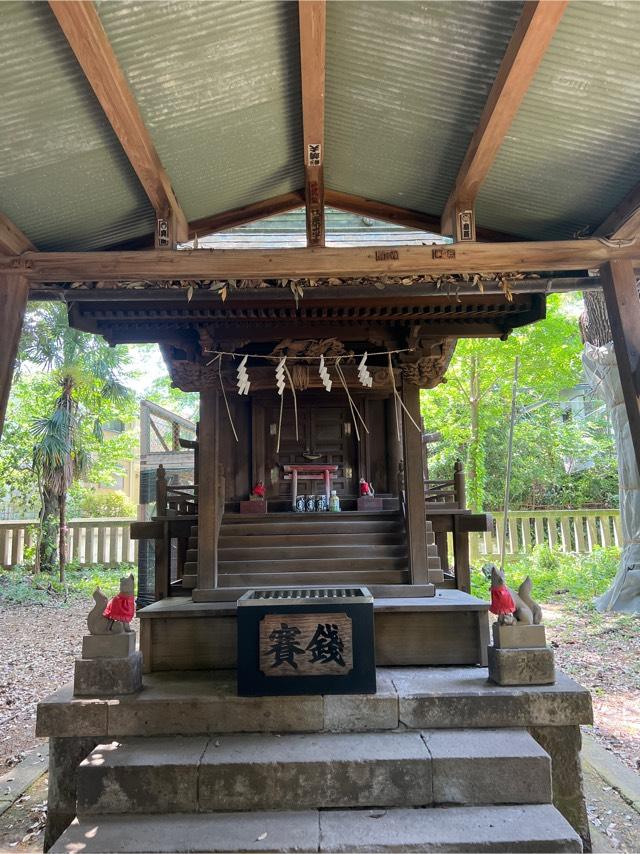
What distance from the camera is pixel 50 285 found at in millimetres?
4398

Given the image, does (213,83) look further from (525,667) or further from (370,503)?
(370,503)

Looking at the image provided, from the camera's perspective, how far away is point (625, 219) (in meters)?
3.98

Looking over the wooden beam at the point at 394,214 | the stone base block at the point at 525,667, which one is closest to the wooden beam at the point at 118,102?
the wooden beam at the point at 394,214

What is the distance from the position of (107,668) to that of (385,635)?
2.52m

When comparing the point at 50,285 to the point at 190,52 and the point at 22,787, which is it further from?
the point at 22,787

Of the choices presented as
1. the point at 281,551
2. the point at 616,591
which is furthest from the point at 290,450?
the point at 616,591

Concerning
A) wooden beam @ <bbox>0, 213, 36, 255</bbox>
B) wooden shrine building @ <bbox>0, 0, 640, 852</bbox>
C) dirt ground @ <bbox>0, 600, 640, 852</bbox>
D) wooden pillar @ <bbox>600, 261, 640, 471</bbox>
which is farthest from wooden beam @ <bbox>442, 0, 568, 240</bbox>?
dirt ground @ <bbox>0, 600, 640, 852</bbox>

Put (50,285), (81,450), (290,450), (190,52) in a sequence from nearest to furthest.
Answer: (190,52) → (50,285) → (290,450) → (81,450)

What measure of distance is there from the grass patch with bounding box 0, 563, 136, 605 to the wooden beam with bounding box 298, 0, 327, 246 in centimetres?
1058

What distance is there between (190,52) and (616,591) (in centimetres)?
1119

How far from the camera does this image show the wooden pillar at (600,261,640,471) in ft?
12.3

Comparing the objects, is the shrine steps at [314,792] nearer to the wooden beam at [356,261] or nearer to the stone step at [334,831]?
the stone step at [334,831]

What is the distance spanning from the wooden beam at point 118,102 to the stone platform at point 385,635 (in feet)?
11.5

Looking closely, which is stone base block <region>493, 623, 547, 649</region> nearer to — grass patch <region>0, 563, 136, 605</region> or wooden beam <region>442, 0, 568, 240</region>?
wooden beam <region>442, 0, 568, 240</region>
